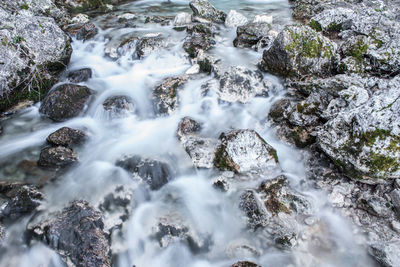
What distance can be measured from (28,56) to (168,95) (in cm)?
394

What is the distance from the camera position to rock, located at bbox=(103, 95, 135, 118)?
6984 millimetres

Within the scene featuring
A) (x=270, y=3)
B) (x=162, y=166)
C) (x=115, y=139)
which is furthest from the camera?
(x=270, y=3)

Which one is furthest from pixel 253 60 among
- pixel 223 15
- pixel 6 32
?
pixel 6 32

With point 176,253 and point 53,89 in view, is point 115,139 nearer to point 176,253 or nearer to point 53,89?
point 53,89

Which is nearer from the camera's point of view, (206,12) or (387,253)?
(387,253)

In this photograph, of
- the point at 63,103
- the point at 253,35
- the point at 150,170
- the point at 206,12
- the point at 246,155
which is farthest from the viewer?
the point at 206,12

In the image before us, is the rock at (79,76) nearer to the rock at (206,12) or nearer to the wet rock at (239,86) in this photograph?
the wet rock at (239,86)

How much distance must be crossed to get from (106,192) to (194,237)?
6.41ft

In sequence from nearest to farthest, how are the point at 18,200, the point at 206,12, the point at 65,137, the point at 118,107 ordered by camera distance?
the point at 18,200, the point at 65,137, the point at 118,107, the point at 206,12

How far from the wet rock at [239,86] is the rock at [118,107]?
224 centimetres

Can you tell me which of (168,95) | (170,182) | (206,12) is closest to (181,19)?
(206,12)

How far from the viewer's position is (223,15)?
12.3 metres

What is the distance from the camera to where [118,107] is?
7.06 m

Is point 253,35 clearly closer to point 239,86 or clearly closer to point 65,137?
point 239,86
